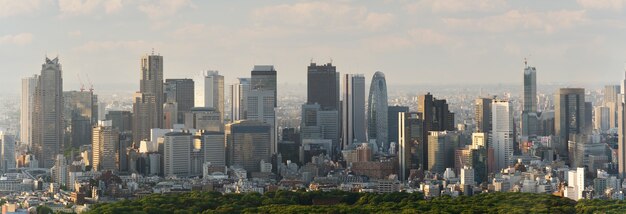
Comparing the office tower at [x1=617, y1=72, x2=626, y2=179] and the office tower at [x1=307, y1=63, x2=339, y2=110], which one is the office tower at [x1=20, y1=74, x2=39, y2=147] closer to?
the office tower at [x1=307, y1=63, x2=339, y2=110]

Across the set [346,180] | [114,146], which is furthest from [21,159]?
[346,180]

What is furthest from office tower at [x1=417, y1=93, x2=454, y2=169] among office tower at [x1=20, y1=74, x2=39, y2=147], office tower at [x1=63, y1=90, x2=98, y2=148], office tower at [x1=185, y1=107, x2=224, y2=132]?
office tower at [x1=20, y1=74, x2=39, y2=147]

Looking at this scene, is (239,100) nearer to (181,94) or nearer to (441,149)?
(181,94)

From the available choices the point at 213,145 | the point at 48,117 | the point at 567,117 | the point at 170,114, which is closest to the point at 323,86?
the point at 213,145

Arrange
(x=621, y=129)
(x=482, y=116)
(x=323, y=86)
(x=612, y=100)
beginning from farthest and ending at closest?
(x=323, y=86) < (x=482, y=116) < (x=612, y=100) < (x=621, y=129)

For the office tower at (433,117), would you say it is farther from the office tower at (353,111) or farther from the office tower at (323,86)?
the office tower at (323,86)

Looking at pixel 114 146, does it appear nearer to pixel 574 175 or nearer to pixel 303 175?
pixel 303 175
